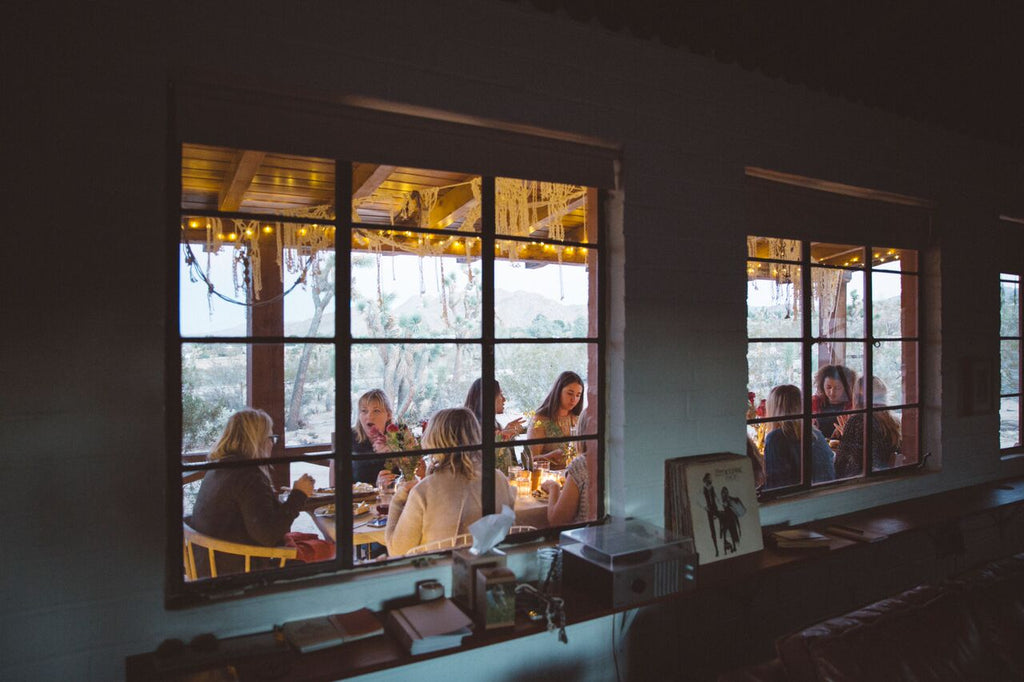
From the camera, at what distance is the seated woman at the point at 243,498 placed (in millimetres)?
2127

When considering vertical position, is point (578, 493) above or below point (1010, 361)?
below

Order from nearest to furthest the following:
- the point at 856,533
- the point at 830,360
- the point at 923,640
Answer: the point at 923,640 → the point at 856,533 → the point at 830,360

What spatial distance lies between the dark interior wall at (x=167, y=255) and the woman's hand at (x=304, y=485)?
20.7 inches

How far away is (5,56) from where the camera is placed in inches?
67.5

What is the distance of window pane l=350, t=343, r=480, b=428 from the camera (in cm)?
252

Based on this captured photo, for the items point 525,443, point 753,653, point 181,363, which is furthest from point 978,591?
point 181,363

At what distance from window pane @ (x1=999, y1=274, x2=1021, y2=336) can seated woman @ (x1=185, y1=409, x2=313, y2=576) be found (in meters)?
5.06

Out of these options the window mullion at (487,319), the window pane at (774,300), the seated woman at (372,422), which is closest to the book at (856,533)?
the window pane at (774,300)

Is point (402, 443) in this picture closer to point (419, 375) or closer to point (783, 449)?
point (419, 375)

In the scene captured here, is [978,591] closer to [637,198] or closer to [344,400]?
[637,198]

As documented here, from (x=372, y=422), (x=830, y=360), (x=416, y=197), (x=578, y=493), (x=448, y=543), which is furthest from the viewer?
(x=830, y=360)

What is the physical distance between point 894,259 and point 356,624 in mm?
3807

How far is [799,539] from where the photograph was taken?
9.25ft

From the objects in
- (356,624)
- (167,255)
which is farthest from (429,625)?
(167,255)
